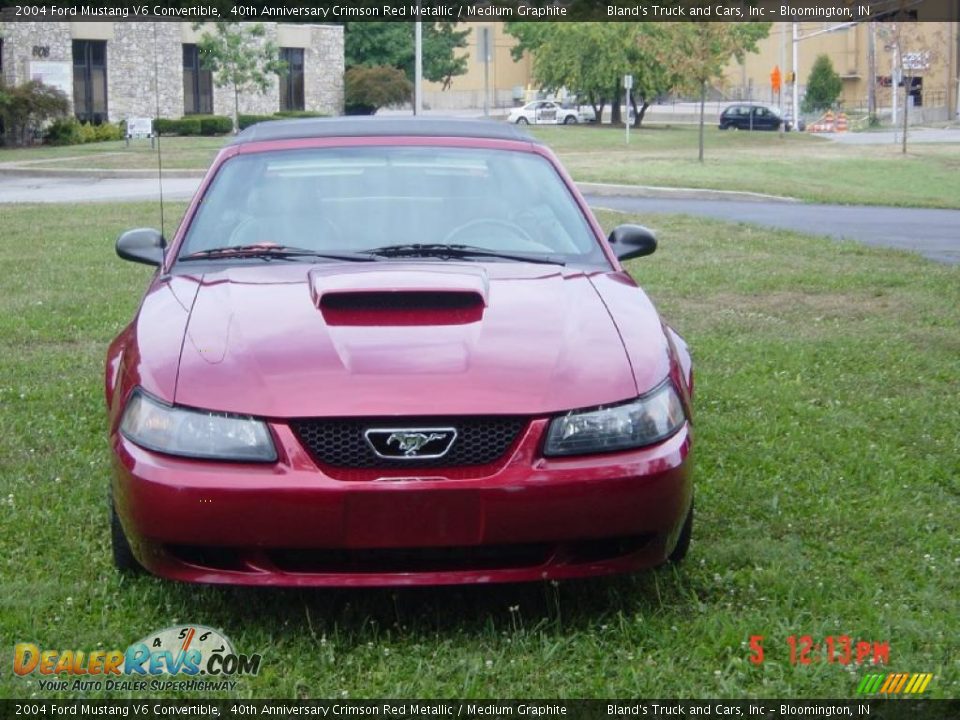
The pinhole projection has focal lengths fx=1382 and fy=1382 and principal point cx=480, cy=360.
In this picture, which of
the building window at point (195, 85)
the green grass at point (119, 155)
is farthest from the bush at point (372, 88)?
the green grass at point (119, 155)

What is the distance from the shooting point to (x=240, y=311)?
166 inches

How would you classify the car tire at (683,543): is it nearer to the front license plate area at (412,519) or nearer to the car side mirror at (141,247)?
the front license plate area at (412,519)

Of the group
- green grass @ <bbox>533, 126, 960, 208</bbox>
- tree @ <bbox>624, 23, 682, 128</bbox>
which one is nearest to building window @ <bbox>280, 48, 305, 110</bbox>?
green grass @ <bbox>533, 126, 960, 208</bbox>

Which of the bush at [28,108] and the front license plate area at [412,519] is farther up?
the bush at [28,108]

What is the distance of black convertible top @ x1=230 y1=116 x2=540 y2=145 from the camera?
18.0 feet

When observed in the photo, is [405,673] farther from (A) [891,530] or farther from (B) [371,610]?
(A) [891,530]

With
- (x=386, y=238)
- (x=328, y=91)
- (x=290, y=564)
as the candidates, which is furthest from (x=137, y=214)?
(x=328, y=91)

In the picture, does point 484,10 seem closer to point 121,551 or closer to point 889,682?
point 121,551

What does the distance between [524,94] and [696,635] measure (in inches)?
3387

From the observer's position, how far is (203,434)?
12.1ft

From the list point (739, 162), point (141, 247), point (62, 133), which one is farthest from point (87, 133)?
point (141, 247)

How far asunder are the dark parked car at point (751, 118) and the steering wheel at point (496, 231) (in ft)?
181

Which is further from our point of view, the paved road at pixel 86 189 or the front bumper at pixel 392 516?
the paved road at pixel 86 189

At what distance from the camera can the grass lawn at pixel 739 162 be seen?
2512 centimetres
